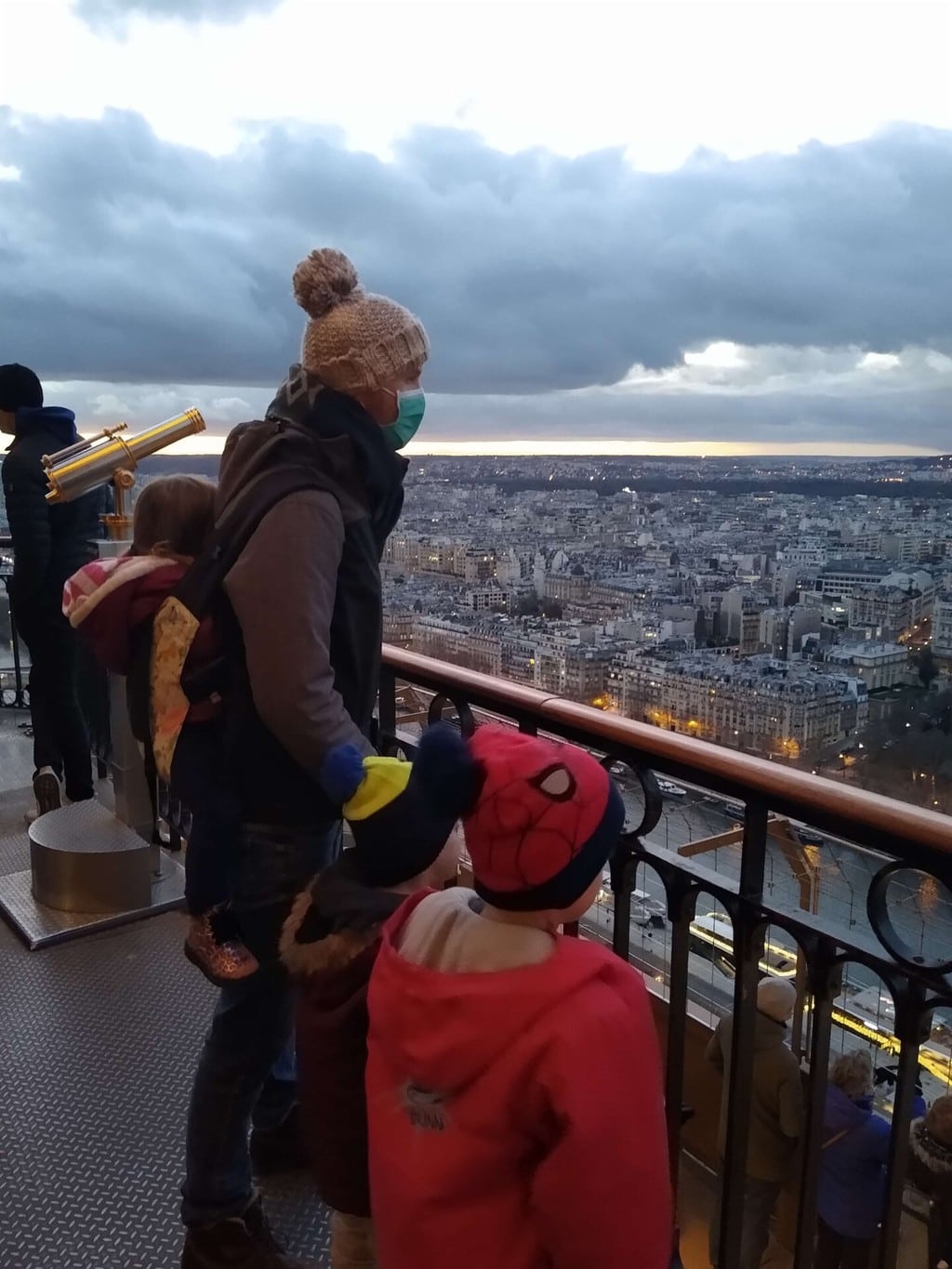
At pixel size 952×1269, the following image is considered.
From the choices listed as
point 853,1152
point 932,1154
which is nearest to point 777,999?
point 932,1154

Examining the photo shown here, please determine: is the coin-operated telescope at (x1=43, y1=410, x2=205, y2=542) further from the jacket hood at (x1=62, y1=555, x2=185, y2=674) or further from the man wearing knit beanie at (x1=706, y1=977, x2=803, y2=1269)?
the man wearing knit beanie at (x1=706, y1=977, x2=803, y2=1269)

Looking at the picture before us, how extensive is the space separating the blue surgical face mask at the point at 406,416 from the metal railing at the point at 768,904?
43 cm

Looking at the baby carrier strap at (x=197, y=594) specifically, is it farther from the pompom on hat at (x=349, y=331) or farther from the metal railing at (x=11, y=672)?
the metal railing at (x=11, y=672)

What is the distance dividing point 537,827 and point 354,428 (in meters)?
0.66

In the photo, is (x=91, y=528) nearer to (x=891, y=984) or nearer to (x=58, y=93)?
(x=58, y=93)

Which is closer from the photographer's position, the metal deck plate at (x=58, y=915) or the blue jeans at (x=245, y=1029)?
the blue jeans at (x=245, y=1029)

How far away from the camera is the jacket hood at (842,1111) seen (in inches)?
84.7

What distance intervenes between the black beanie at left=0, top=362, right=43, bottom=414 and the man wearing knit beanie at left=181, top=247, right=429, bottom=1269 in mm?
2307

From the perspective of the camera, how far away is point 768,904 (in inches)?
47.1

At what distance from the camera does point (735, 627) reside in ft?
9.50

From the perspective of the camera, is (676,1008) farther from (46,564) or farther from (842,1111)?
(46,564)

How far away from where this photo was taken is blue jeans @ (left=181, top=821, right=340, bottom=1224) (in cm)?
→ 133

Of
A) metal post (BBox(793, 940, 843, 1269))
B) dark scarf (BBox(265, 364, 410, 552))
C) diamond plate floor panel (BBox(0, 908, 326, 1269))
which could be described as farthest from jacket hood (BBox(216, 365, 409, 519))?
diamond plate floor panel (BBox(0, 908, 326, 1269))

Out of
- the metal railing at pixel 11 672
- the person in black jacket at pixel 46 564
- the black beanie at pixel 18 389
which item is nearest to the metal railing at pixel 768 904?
the person in black jacket at pixel 46 564
